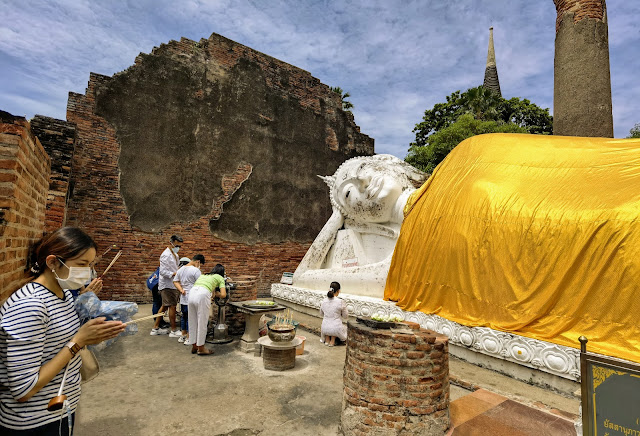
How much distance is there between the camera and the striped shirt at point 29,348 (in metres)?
1.12

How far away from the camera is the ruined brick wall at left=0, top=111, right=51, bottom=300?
159 centimetres

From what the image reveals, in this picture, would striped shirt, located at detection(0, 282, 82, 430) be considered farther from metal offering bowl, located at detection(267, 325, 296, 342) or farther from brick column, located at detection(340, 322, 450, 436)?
metal offering bowl, located at detection(267, 325, 296, 342)

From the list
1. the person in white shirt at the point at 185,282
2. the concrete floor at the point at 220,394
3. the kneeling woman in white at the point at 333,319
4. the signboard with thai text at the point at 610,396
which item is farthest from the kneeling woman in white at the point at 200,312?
the signboard with thai text at the point at 610,396

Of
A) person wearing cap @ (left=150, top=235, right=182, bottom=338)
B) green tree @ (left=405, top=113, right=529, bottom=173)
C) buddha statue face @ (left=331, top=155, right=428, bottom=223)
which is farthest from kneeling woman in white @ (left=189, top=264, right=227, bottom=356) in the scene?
green tree @ (left=405, top=113, right=529, bottom=173)

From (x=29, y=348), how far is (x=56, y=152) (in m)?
5.35

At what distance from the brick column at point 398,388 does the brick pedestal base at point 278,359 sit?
1330mm

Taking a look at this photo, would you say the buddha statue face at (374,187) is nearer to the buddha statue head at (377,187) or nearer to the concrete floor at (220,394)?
the buddha statue head at (377,187)

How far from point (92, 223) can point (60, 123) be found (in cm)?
189

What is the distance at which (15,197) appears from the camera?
5.39ft

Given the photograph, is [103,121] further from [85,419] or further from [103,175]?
[85,419]

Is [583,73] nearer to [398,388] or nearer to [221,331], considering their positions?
[398,388]

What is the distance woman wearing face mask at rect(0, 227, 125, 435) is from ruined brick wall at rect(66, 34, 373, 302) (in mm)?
5951

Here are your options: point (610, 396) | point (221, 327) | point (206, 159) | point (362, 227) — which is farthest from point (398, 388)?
point (206, 159)

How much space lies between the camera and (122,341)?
4.31 m
